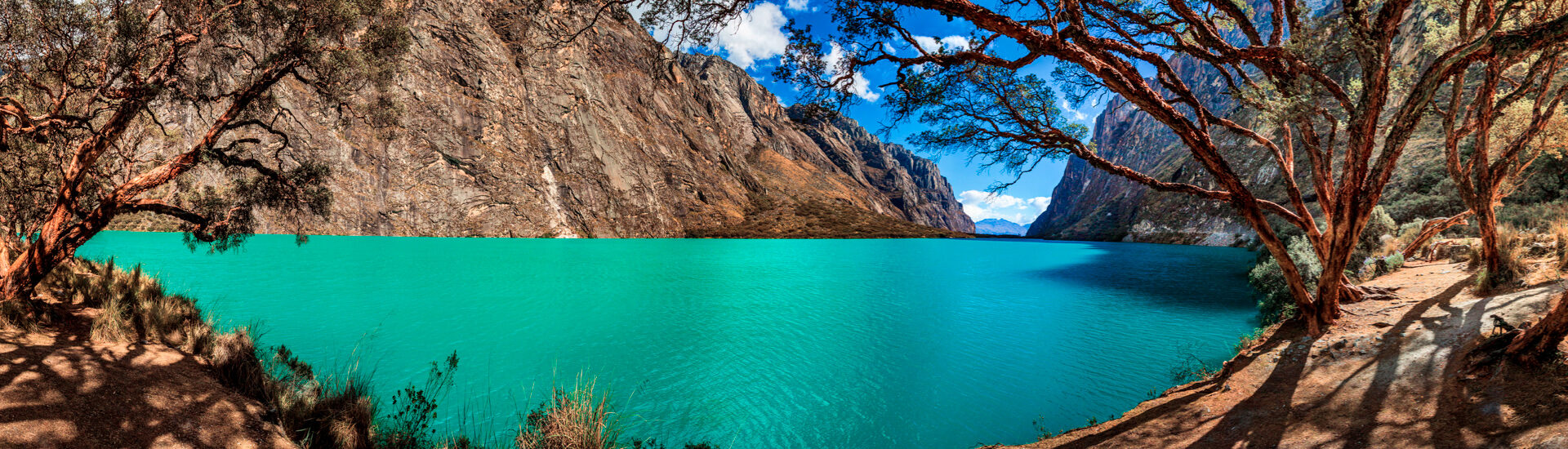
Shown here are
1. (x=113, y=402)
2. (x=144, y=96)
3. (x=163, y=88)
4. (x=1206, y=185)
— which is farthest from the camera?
(x=1206, y=185)

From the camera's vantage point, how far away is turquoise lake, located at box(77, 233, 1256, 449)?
8.49 m

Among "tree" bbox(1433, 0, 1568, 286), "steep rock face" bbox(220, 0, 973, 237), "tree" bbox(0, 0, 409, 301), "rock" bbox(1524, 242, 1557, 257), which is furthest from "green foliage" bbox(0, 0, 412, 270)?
"steep rock face" bbox(220, 0, 973, 237)

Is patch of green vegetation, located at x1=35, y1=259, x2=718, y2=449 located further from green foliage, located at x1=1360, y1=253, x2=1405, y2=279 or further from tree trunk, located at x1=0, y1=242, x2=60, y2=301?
green foliage, located at x1=1360, y1=253, x2=1405, y2=279

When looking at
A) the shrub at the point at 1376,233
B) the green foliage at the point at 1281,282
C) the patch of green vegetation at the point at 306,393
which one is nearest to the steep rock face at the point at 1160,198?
the shrub at the point at 1376,233

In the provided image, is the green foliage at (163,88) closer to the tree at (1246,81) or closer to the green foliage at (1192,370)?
the tree at (1246,81)

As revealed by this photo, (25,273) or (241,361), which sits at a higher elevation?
(25,273)

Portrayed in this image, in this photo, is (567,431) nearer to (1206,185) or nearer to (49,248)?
(49,248)

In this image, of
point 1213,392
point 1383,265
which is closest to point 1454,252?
point 1383,265

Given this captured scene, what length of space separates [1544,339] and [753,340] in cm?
1241

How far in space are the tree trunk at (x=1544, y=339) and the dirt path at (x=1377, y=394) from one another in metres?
0.16

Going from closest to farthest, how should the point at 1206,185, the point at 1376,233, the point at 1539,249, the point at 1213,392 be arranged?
1. the point at 1213,392
2. the point at 1539,249
3. the point at 1376,233
4. the point at 1206,185

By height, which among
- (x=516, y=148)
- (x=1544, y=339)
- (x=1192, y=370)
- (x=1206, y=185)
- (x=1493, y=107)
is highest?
(x=516, y=148)

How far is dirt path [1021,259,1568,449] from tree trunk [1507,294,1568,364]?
0.52 ft

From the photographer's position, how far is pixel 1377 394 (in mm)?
4926
